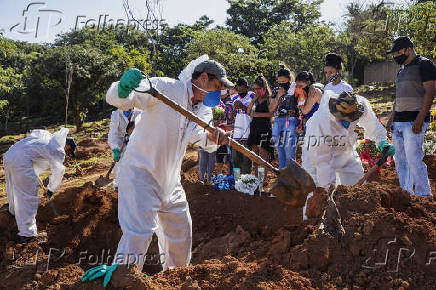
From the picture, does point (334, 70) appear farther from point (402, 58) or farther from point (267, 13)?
point (267, 13)

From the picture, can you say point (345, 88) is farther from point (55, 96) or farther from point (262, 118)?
point (55, 96)

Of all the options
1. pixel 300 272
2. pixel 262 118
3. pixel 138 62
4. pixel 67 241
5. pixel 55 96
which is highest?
pixel 138 62

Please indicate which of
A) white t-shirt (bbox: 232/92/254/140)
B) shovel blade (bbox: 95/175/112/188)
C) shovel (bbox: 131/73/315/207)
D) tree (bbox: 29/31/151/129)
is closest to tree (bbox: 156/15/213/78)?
tree (bbox: 29/31/151/129)

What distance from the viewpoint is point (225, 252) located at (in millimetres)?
3838

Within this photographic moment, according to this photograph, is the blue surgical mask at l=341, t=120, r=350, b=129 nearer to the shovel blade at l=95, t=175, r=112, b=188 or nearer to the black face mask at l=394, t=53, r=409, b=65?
the black face mask at l=394, t=53, r=409, b=65

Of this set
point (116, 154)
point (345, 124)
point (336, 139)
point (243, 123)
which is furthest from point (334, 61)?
point (116, 154)

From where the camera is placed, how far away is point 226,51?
45.1 feet

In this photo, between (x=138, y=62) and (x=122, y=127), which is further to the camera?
(x=138, y=62)

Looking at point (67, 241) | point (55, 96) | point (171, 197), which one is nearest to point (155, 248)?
point (67, 241)

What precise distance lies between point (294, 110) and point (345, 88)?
0.95 meters

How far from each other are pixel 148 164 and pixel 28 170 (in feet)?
8.68

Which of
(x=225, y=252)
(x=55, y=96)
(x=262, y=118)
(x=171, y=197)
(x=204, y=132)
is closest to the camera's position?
(x=171, y=197)

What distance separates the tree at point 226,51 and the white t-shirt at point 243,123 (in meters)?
7.15

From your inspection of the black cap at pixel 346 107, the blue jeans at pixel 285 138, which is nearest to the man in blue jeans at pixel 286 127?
the blue jeans at pixel 285 138
